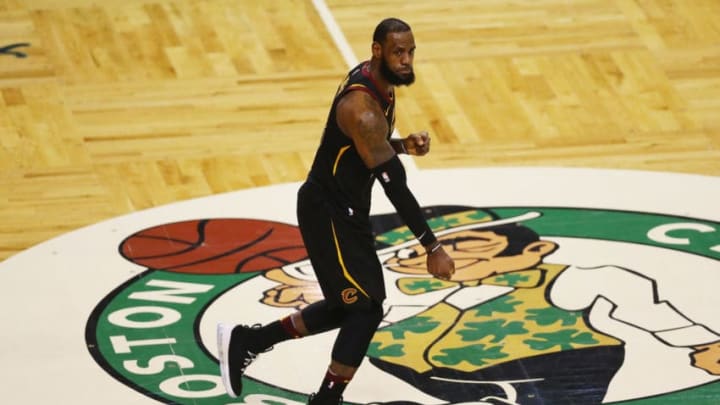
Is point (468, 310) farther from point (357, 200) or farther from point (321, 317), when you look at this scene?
point (357, 200)

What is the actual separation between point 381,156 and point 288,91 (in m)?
4.41

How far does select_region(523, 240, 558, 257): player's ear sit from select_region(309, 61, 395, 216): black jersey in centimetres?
194

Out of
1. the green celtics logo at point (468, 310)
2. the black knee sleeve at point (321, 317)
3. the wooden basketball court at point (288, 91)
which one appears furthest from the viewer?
the wooden basketball court at point (288, 91)

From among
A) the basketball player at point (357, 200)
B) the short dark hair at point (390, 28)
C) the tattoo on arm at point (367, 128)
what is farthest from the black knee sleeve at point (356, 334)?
the short dark hair at point (390, 28)

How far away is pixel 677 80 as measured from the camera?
33.4 feet

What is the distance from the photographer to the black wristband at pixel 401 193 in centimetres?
571

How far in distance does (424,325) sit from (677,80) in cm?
381

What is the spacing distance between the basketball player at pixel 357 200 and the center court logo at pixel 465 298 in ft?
1.62

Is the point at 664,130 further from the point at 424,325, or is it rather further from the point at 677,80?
the point at 424,325

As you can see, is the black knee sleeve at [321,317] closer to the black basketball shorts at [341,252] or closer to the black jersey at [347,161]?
the black basketball shorts at [341,252]

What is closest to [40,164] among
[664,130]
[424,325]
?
[424,325]

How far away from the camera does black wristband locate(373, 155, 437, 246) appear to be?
5711mm

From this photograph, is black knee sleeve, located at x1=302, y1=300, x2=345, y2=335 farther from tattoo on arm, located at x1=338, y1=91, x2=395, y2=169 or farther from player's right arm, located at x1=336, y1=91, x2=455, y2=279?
tattoo on arm, located at x1=338, y1=91, x2=395, y2=169

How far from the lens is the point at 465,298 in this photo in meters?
7.36
